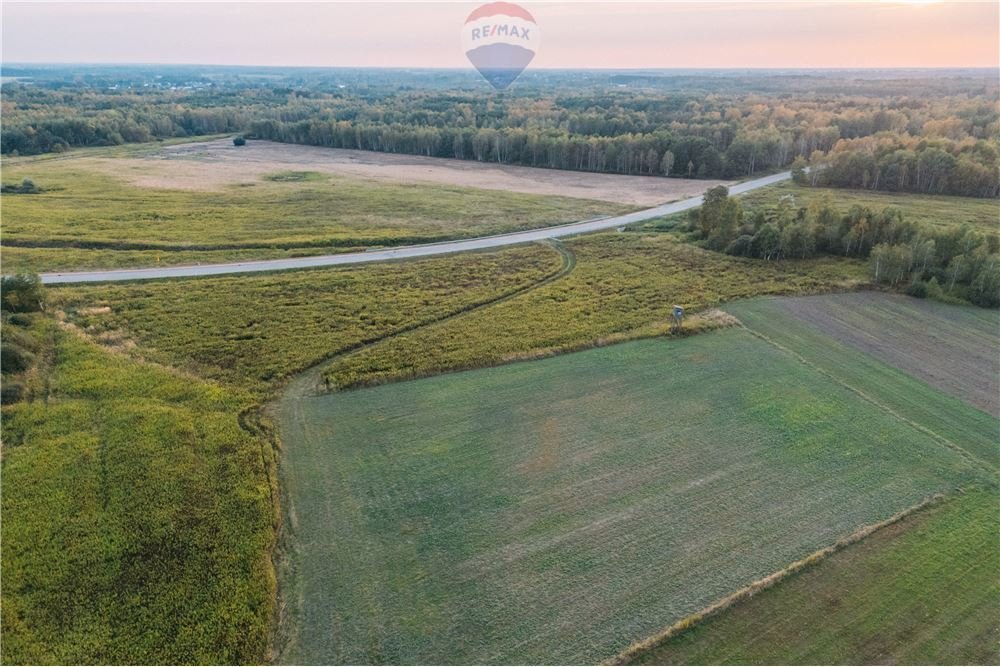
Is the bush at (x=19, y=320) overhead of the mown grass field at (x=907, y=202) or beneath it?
beneath

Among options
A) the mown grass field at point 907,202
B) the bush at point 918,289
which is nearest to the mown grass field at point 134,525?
the bush at point 918,289

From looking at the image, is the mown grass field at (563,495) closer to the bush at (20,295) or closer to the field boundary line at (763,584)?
the field boundary line at (763,584)

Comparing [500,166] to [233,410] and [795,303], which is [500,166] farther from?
[233,410]

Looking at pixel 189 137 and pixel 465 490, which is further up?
pixel 189 137

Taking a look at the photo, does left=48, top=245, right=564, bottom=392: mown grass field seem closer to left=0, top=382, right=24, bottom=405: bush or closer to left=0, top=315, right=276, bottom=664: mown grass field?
left=0, top=315, right=276, bottom=664: mown grass field

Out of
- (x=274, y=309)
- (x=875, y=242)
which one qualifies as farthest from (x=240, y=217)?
(x=875, y=242)

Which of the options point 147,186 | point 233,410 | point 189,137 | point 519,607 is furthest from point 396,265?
point 189,137

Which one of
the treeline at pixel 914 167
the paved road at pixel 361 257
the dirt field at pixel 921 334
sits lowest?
the dirt field at pixel 921 334
